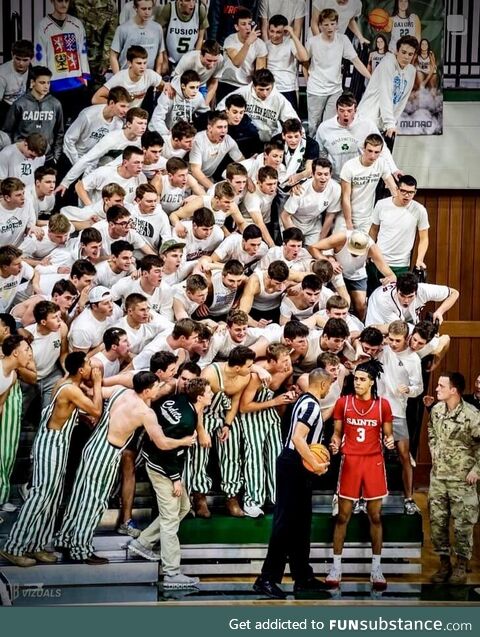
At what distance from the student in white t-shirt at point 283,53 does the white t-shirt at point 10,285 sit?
2.18 m

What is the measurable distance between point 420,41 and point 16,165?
285 centimetres

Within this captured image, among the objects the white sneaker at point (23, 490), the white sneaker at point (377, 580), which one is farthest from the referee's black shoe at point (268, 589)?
the white sneaker at point (23, 490)

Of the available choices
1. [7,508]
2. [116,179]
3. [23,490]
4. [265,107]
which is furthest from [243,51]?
[7,508]

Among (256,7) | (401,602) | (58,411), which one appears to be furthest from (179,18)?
(401,602)

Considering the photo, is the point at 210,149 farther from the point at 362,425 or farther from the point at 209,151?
Answer: the point at 362,425

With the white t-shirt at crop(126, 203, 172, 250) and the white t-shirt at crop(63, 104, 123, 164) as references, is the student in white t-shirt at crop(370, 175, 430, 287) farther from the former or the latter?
the white t-shirt at crop(63, 104, 123, 164)

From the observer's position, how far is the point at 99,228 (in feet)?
25.3

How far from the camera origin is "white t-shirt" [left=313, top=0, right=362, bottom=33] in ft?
27.3

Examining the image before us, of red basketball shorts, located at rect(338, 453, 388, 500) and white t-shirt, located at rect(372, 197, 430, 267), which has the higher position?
white t-shirt, located at rect(372, 197, 430, 267)

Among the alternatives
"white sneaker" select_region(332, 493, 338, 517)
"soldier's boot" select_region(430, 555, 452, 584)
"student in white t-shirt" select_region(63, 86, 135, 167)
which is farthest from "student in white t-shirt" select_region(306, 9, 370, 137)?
"soldier's boot" select_region(430, 555, 452, 584)

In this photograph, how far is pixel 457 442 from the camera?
7.39 meters

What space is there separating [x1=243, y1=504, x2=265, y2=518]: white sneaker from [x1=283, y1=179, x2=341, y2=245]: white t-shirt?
1849mm

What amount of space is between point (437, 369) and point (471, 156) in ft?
4.90

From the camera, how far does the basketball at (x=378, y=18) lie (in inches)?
329
